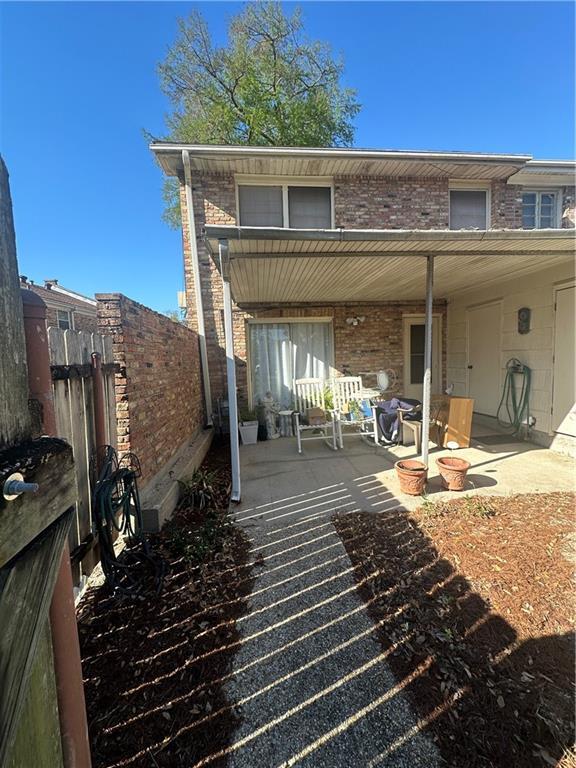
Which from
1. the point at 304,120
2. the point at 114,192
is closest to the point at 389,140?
the point at 304,120

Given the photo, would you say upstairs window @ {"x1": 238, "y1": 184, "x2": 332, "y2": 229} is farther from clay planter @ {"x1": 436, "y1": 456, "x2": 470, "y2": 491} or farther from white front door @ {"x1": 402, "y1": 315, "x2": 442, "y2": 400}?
clay planter @ {"x1": 436, "y1": 456, "x2": 470, "y2": 491}

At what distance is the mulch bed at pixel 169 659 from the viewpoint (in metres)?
1.34

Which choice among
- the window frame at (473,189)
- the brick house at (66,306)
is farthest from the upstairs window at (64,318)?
the window frame at (473,189)

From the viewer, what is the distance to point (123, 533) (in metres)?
2.55

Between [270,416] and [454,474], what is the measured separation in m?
3.55

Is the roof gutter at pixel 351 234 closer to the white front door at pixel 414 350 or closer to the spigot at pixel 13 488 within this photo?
the spigot at pixel 13 488

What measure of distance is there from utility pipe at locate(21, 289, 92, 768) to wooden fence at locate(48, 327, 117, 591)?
3.19ft

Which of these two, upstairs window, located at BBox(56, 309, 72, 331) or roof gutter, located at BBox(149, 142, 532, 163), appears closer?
roof gutter, located at BBox(149, 142, 532, 163)

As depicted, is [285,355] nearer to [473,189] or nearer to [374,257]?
[374,257]

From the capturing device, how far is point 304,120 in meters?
9.99

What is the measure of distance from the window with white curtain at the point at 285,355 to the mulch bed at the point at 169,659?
4.45m

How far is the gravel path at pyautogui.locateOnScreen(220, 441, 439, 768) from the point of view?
4.27ft

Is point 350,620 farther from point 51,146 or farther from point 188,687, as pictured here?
point 51,146

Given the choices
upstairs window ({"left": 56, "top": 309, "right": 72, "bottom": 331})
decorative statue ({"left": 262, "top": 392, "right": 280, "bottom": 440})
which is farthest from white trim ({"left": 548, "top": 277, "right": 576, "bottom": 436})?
upstairs window ({"left": 56, "top": 309, "right": 72, "bottom": 331})
